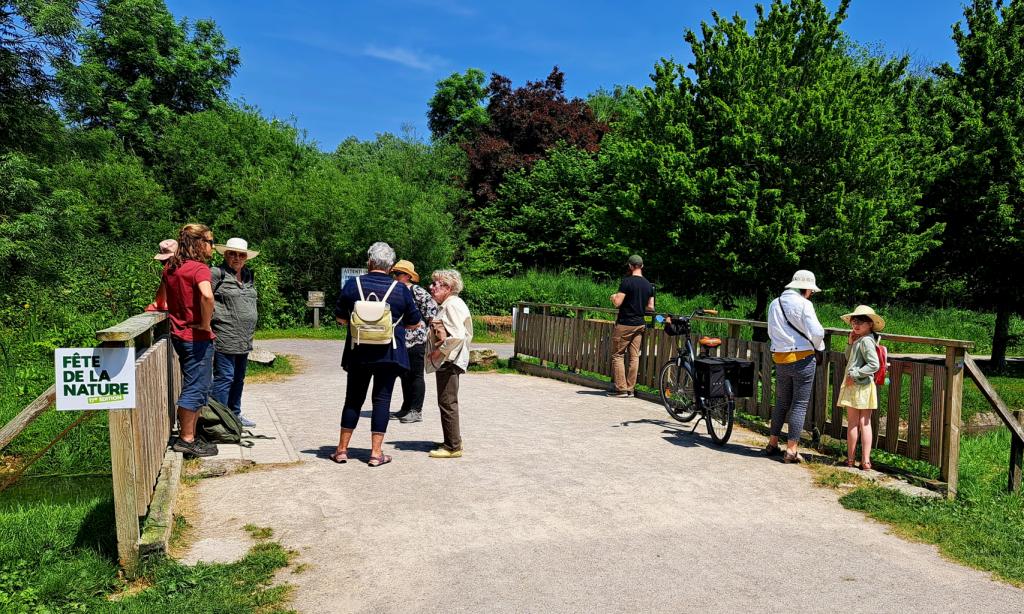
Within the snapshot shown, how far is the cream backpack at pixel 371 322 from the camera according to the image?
631 cm

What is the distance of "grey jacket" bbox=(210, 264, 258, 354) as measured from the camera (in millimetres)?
7402

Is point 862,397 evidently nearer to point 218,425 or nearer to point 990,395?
point 990,395

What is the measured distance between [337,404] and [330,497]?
4582mm

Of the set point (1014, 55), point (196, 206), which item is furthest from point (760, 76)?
point (196, 206)

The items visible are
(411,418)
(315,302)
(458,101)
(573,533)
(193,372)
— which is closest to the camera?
(573,533)

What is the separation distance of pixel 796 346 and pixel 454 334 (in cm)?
321

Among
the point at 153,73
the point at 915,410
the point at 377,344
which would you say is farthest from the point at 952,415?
the point at 153,73

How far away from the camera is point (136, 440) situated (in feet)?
14.8

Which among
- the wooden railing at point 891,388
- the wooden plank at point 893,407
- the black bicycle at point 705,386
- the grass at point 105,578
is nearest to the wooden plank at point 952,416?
the wooden railing at point 891,388

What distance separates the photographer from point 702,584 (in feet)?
14.1

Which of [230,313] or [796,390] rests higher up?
[230,313]

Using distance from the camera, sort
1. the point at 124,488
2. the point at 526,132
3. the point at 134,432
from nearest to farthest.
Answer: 1. the point at 124,488
2. the point at 134,432
3. the point at 526,132

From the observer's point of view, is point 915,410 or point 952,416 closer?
point 952,416

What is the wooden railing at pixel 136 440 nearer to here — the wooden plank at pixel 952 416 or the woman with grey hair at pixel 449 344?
the woman with grey hair at pixel 449 344
